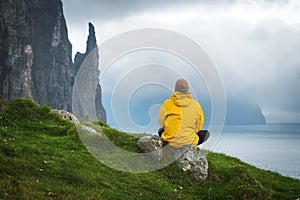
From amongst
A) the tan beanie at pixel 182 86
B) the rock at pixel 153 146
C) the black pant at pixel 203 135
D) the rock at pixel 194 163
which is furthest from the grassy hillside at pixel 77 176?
the tan beanie at pixel 182 86

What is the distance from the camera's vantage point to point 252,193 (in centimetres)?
1234

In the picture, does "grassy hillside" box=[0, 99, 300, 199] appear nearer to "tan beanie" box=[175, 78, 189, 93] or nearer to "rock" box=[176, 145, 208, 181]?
"rock" box=[176, 145, 208, 181]

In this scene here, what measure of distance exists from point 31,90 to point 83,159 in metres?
161

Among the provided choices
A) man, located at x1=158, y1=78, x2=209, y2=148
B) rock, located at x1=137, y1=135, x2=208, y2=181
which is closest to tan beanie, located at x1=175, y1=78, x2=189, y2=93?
man, located at x1=158, y1=78, x2=209, y2=148

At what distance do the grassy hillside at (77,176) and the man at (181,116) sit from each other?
1282 mm

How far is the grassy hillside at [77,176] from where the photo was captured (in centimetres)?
1006

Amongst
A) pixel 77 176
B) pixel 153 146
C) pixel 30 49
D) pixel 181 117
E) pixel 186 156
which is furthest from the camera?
pixel 30 49

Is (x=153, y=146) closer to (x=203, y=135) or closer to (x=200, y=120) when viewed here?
(x=203, y=135)

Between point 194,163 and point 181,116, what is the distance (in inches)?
80.6

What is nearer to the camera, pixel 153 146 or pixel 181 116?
pixel 181 116

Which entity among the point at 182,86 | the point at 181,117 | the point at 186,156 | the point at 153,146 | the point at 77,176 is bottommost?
the point at 77,176

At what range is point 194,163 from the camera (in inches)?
557

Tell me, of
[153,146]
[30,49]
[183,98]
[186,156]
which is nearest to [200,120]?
[183,98]

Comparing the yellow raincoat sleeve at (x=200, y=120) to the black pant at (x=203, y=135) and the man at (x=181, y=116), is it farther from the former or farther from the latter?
the black pant at (x=203, y=135)
